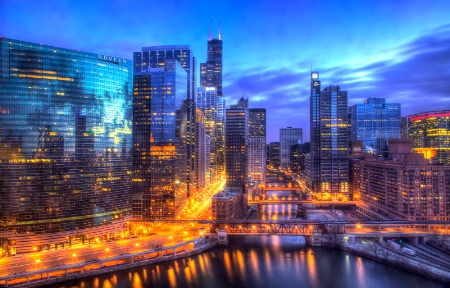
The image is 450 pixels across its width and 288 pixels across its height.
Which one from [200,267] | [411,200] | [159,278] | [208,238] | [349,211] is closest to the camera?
[159,278]

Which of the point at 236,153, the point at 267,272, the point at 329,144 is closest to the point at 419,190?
the point at 267,272

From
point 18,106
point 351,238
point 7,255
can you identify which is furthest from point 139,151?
point 351,238

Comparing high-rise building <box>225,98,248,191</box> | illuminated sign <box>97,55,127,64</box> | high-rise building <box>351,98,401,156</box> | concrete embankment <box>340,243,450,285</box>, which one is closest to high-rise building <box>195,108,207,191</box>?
high-rise building <box>225,98,248,191</box>

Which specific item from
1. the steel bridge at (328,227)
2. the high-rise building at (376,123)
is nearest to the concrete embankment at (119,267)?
the steel bridge at (328,227)

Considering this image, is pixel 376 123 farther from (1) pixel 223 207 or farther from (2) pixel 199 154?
(1) pixel 223 207

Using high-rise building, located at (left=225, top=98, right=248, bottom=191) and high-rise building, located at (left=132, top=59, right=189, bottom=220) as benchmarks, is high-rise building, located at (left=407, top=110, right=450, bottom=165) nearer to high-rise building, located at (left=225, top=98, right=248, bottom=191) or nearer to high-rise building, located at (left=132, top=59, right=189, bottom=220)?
high-rise building, located at (left=225, top=98, right=248, bottom=191)

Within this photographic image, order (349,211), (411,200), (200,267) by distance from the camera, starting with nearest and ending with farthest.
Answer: (200,267)
(411,200)
(349,211)

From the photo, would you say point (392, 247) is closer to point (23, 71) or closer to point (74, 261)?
point (74, 261)

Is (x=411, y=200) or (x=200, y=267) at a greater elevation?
(x=411, y=200)

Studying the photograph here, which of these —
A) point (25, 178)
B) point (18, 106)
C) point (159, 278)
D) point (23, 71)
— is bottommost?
point (159, 278)

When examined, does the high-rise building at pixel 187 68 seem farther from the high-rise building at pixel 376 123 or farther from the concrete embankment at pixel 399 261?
the high-rise building at pixel 376 123
